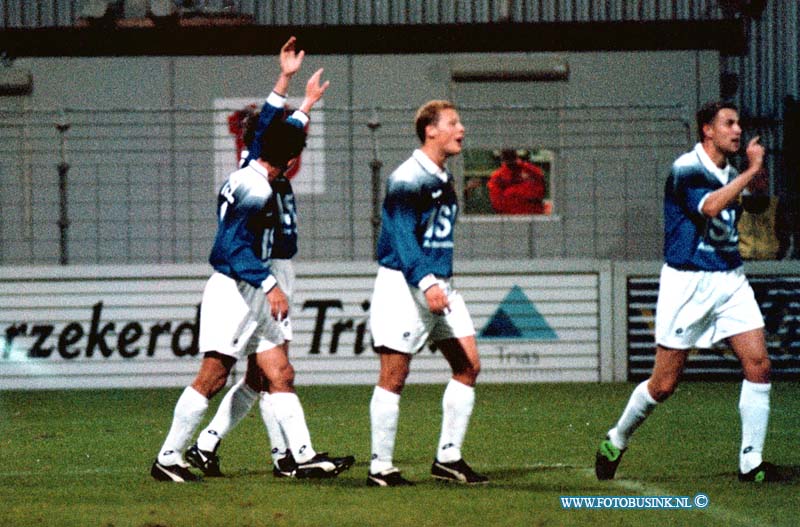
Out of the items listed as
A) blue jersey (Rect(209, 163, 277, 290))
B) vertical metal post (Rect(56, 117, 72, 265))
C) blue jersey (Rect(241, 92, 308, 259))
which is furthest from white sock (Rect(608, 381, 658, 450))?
vertical metal post (Rect(56, 117, 72, 265))

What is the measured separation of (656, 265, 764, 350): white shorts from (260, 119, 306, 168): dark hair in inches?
91.9

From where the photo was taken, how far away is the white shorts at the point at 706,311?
8.11 meters

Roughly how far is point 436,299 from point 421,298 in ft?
0.98

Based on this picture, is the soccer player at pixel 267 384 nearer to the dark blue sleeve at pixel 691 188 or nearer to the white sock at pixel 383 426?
the white sock at pixel 383 426

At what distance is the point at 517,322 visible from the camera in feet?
50.6

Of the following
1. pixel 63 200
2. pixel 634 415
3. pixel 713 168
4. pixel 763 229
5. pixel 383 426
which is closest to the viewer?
pixel 383 426

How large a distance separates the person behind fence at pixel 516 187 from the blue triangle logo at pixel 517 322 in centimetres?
224

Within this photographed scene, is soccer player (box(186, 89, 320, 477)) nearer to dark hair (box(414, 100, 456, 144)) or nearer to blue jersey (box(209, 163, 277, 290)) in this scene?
blue jersey (box(209, 163, 277, 290))

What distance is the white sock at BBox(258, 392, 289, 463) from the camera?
8.66 metres

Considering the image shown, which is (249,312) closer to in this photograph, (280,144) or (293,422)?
(293,422)

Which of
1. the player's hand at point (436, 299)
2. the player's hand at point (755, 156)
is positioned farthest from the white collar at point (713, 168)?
the player's hand at point (436, 299)

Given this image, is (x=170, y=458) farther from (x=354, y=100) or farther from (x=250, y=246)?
(x=354, y=100)

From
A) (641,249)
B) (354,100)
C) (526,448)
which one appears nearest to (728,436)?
(526,448)

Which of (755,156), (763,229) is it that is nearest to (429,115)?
(755,156)
